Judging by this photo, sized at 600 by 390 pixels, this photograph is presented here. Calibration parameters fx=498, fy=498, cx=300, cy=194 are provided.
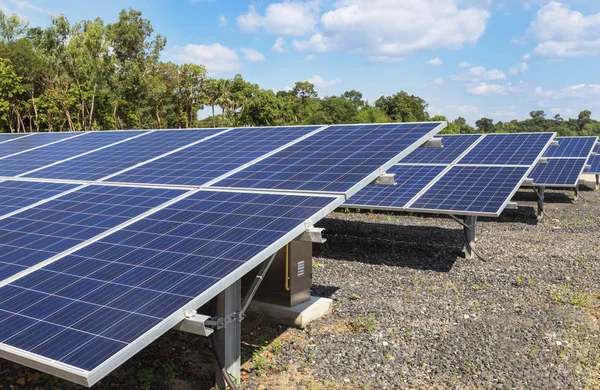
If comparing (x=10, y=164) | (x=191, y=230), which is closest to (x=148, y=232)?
(x=191, y=230)

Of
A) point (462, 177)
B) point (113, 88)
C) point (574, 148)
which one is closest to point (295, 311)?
point (462, 177)

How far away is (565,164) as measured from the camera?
1041 inches

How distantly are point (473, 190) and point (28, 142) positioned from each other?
15.3 metres

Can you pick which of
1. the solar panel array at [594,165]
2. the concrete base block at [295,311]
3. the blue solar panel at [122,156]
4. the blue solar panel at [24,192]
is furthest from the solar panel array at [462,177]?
the solar panel array at [594,165]

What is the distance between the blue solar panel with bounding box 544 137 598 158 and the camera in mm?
28750

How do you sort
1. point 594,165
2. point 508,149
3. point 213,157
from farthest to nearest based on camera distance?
point 594,165 → point 508,149 → point 213,157

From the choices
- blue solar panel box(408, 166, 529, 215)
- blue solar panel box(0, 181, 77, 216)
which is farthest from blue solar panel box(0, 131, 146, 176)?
blue solar panel box(408, 166, 529, 215)

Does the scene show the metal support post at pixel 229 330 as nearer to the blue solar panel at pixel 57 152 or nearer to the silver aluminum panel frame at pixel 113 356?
the silver aluminum panel frame at pixel 113 356

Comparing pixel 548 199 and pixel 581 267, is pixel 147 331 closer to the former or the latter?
pixel 581 267

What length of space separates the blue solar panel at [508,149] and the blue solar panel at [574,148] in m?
6.45

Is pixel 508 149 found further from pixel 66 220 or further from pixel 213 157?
pixel 66 220

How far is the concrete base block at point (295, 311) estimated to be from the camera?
9.39 m

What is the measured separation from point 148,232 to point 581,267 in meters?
12.0

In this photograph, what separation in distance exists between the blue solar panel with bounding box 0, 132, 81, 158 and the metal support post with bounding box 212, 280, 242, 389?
37.8 ft
